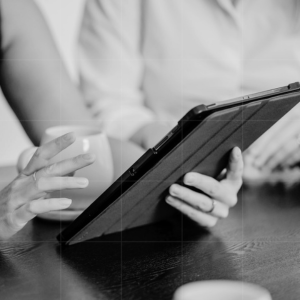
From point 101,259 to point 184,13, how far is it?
116 centimetres

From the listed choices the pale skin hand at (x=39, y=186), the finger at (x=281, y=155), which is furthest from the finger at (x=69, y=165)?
the finger at (x=281, y=155)

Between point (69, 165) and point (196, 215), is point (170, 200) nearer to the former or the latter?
point (196, 215)

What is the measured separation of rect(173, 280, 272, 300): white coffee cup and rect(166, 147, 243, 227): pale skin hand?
21 centimetres

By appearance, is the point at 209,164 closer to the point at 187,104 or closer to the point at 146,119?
the point at 146,119

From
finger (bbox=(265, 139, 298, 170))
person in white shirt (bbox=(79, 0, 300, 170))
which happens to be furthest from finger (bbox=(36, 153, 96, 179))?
person in white shirt (bbox=(79, 0, 300, 170))

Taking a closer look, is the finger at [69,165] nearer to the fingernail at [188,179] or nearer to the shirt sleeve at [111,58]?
the fingernail at [188,179]

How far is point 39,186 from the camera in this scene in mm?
552

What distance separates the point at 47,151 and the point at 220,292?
0.93ft

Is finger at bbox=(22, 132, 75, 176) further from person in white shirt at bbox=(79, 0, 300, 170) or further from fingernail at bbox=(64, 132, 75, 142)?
person in white shirt at bbox=(79, 0, 300, 170)

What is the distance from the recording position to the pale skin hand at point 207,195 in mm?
606

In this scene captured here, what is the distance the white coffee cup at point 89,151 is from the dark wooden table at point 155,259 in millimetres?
53

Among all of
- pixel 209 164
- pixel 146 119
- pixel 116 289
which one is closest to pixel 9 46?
pixel 146 119

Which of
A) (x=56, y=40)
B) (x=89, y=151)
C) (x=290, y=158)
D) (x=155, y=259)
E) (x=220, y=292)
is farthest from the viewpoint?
(x=56, y=40)

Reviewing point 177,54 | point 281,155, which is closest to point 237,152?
point 281,155
